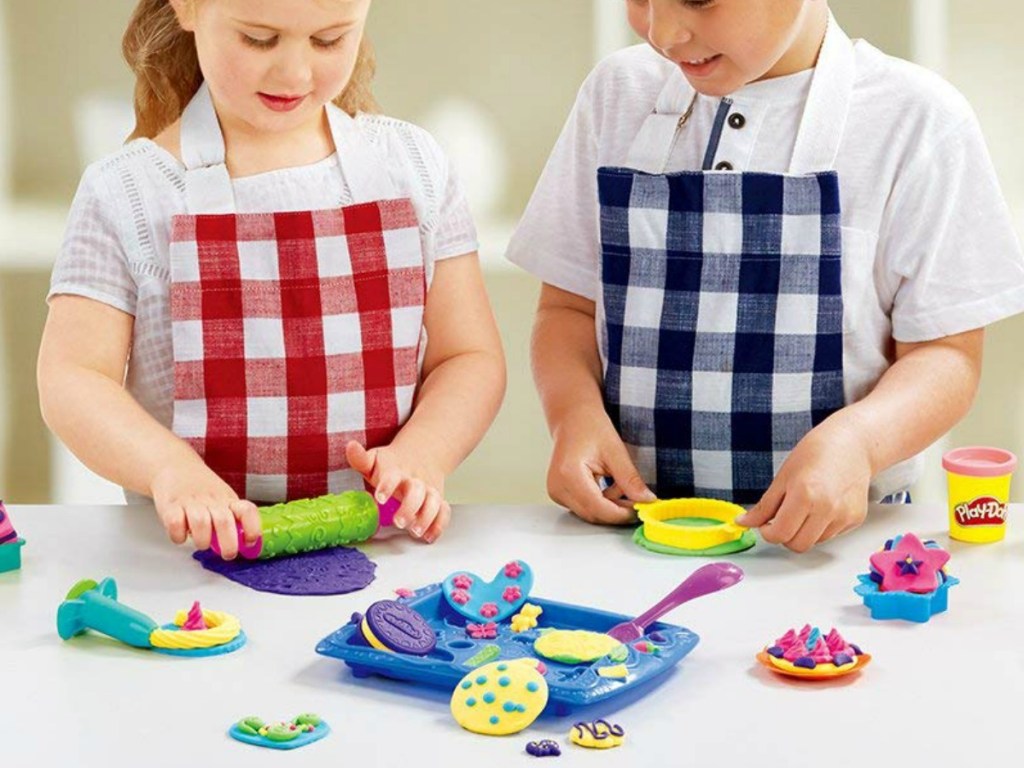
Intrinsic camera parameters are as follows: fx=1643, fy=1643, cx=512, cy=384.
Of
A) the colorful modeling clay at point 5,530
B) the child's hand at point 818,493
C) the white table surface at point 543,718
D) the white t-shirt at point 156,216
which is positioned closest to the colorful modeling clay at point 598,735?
the white table surface at point 543,718

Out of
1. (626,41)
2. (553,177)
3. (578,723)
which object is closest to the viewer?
(578,723)

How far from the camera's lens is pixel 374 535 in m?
1.16

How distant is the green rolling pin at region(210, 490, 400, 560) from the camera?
1.08 meters

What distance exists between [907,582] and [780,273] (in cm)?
33

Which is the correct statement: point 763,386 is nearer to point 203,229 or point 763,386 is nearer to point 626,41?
point 203,229

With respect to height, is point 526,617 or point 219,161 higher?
point 219,161

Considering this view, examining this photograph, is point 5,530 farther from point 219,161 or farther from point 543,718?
point 543,718

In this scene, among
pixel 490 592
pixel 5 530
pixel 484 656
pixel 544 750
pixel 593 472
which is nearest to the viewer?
pixel 544 750

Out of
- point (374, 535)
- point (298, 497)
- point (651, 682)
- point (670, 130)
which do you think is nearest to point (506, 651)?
point (651, 682)

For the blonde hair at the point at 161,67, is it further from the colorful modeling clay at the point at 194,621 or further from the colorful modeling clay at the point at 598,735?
the colorful modeling clay at the point at 598,735

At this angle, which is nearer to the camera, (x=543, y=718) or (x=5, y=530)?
(x=543, y=718)

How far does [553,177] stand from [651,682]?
0.62 metres

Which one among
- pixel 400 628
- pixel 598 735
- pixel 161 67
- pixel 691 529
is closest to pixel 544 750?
pixel 598 735

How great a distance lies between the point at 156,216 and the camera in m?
1.23
